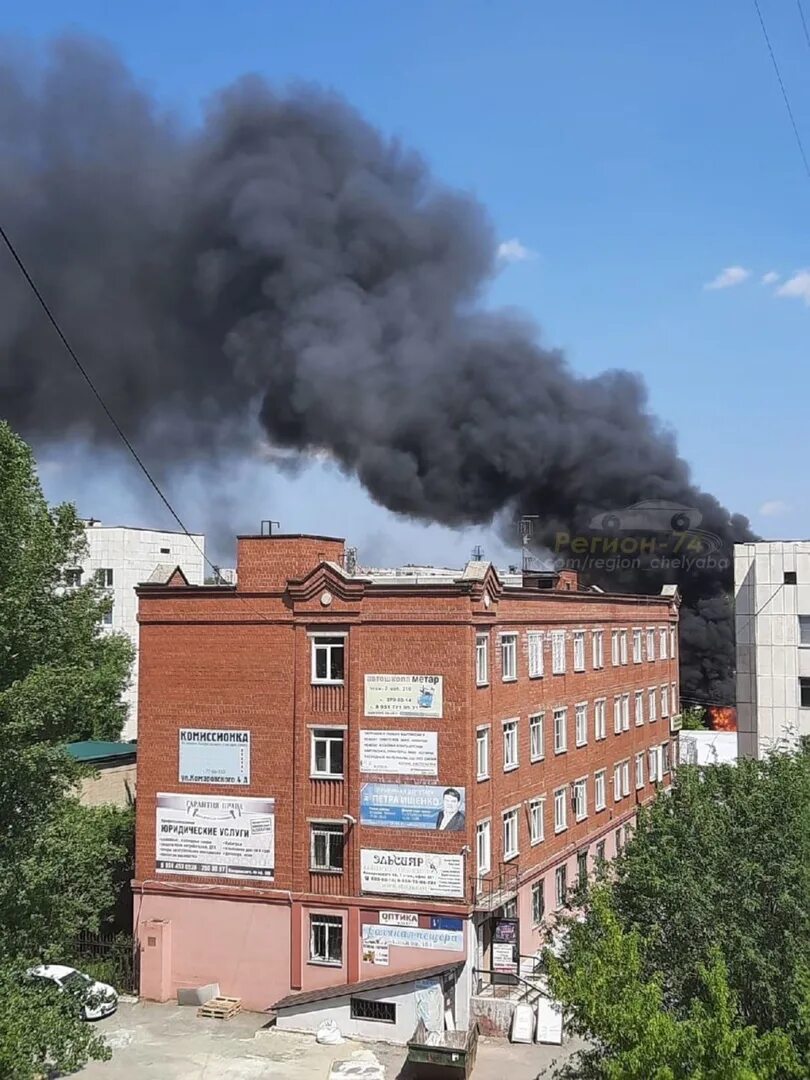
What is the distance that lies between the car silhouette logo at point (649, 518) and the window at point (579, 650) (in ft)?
49.6

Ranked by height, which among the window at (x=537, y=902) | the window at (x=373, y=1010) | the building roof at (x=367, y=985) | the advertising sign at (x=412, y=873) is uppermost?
the advertising sign at (x=412, y=873)

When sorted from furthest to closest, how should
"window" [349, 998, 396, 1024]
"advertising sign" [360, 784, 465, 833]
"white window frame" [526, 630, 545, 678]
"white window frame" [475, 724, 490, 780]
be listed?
1. "white window frame" [526, 630, 545, 678]
2. "white window frame" [475, 724, 490, 780]
3. "advertising sign" [360, 784, 465, 833]
4. "window" [349, 998, 396, 1024]

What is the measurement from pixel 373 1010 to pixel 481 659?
768cm

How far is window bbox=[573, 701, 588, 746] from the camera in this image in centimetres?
3066

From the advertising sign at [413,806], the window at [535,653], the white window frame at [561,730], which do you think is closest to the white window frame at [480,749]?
→ the advertising sign at [413,806]

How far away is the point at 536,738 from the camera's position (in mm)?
27688

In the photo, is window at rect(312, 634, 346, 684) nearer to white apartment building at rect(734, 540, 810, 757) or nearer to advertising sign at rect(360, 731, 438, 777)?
advertising sign at rect(360, 731, 438, 777)

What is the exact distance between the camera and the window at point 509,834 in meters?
24.9

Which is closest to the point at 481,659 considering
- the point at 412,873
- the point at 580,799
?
the point at 412,873

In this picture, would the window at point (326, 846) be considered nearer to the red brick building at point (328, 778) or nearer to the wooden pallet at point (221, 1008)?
the red brick building at point (328, 778)

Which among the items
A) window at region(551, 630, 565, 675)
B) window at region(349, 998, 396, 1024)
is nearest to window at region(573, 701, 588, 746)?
window at region(551, 630, 565, 675)

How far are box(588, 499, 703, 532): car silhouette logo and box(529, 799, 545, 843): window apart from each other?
2049cm

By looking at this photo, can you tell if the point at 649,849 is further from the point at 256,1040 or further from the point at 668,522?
the point at 668,522

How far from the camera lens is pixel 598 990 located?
12.2m
